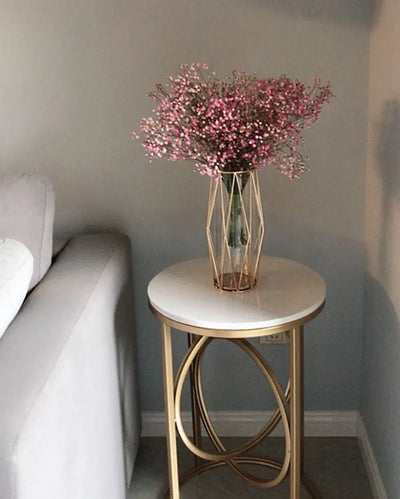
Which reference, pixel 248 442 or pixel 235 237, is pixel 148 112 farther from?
pixel 248 442

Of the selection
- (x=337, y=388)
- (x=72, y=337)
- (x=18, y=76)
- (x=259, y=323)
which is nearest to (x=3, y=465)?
(x=72, y=337)

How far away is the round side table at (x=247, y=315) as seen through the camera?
1.53 meters

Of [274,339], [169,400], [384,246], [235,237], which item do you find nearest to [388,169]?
[384,246]

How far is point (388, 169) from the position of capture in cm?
175

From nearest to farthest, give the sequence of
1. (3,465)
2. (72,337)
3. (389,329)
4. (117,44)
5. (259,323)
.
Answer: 1. (3,465)
2. (72,337)
3. (259,323)
4. (389,329)
5. (117,44)

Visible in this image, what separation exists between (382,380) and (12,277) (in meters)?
1.01

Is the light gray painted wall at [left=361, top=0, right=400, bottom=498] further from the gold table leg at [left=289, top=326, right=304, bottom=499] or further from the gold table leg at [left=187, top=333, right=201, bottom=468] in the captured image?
the gold table leg at [left=187, top=333, right=201, bottom=468]

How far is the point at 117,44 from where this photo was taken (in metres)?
1.93

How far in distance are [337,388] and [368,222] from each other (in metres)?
0.54

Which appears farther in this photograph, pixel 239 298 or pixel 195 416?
pixel 195 416

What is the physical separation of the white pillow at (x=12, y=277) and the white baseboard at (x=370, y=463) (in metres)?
1.08

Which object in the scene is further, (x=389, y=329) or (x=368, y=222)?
(x=368, y=222)

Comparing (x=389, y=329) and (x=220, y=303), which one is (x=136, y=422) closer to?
(x=220, y=303)

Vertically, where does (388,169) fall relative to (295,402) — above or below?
above
